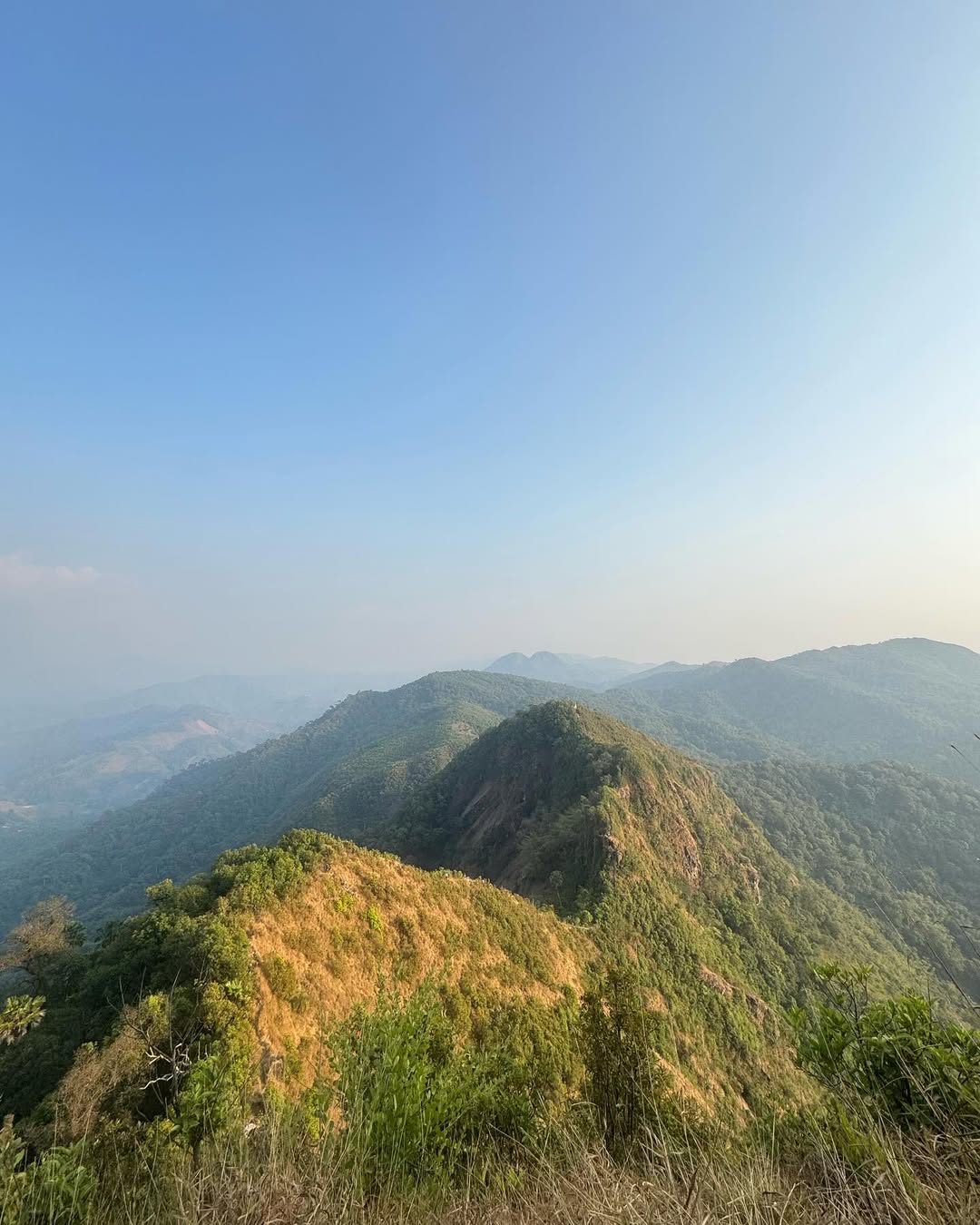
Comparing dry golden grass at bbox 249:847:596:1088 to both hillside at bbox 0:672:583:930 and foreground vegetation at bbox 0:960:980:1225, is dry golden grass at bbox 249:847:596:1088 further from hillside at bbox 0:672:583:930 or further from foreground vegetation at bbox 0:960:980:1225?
hillside at bbox 0:672:583:930

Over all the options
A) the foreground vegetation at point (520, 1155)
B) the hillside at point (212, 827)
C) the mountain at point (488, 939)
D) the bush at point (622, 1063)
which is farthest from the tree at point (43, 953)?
the hillside at point (212, 827)

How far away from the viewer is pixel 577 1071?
80.5ft

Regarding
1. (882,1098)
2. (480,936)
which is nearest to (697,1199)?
(882,1098)

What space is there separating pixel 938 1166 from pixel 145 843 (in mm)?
206851

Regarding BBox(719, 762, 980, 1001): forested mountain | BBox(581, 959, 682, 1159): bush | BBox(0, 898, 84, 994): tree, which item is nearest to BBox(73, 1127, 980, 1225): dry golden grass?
BBox(581, 959, 682, 1159): bush

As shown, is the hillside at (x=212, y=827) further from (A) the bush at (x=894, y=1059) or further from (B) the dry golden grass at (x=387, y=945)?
(A) the bush at (x=894, y=1059)

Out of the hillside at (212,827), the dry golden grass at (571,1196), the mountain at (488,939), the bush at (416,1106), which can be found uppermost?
the dry golden grass at (571,1196)

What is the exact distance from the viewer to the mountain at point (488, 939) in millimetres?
17812

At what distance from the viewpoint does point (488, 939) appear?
3064 cm

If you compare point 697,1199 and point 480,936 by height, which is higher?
point 697,1199

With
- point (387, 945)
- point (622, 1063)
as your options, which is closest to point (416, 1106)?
point (622, 1063)

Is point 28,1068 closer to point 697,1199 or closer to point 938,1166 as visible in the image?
point 697,1199

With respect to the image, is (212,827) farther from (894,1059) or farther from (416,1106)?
(894,1059)

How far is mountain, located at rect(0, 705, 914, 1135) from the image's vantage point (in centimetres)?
1781
